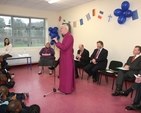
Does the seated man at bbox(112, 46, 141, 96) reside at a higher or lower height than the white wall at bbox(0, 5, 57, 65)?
lower

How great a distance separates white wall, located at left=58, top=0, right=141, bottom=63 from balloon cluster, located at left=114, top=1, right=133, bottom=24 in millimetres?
138

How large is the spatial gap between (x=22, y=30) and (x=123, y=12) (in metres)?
4.44

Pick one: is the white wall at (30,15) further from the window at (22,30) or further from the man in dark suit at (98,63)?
the man in dark suit at (98,63)

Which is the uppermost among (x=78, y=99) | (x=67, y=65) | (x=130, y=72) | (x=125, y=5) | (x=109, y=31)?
(x=125, y=5)

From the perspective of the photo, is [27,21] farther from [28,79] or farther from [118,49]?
[118,49]

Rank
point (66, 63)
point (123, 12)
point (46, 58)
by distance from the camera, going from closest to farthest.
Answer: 1. point (66, 63)
2. point (123, 12)
3. point (46, 58)

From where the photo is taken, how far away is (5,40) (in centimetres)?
557

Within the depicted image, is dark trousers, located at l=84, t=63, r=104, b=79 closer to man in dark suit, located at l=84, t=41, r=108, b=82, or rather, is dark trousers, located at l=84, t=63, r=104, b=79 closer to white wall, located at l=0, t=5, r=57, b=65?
man in dark suit, located at l=84, t=41, r=108, b=82

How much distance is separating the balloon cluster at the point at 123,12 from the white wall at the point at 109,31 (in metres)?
0.14

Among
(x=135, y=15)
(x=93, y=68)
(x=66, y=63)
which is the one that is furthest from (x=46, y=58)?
(x=135, y=15)

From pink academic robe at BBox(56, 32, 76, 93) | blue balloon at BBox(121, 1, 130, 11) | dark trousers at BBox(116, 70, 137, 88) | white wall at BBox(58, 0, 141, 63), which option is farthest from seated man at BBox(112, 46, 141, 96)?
blue balloon at BBox(121, 1, 130, 11)

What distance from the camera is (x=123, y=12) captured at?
13.1ft

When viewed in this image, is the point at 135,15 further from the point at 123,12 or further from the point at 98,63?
the point at 98,63

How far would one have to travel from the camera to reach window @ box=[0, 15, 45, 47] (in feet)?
19.9
